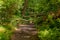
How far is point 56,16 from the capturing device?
10.4 metres

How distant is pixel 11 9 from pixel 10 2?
63 cm

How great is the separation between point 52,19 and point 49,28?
2.24 feet

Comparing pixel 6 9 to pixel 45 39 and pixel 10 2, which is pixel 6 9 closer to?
pixel 10 2

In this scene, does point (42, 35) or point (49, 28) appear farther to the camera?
point (49, 28)

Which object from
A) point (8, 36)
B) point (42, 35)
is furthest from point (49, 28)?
point (8, 36)

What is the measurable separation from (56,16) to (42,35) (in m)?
1.83

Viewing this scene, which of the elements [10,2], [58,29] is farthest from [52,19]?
[10,2]

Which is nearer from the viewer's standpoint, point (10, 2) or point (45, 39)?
point (45, 39)

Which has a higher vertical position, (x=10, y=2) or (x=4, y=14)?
(x=10, y=2)

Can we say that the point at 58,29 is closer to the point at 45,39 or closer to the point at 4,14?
the point at 45,39

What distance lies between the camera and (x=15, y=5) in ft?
44.0

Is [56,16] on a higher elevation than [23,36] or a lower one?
higher

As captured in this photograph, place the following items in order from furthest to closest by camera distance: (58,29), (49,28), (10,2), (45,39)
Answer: (10,2) → (49,28) → (58,29) → (45,39)

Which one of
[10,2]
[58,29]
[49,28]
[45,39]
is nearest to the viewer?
[45,39]
